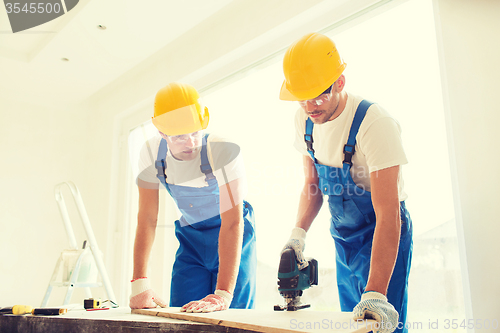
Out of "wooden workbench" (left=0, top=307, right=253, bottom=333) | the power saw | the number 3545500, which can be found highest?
the number 3545500

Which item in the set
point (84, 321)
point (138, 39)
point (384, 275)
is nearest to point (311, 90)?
point (384, 275)

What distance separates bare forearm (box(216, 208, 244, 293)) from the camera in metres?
1.36

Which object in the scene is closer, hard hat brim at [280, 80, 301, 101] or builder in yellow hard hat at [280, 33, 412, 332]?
builder in yellow hard hat at [280, 33, 412, 332]

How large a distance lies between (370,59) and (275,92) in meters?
0.67

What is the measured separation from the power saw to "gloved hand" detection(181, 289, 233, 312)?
0.74 ft

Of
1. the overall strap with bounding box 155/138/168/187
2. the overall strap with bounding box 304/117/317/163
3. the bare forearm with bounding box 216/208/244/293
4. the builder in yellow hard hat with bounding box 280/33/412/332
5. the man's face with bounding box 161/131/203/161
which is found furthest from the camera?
the overall strap with bounding box 155/138/168/187

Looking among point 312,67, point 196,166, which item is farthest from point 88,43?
point 312,67

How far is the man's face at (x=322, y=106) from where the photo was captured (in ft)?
4.27

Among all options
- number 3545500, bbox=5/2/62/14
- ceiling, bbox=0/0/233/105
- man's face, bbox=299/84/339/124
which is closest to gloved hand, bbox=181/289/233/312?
man's face, bbox=299/84/339/124

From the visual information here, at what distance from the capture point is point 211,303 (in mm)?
1229

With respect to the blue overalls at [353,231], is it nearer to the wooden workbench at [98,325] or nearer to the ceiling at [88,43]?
A: the wooden workbench at [98,325]

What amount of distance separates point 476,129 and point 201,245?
1219 mm

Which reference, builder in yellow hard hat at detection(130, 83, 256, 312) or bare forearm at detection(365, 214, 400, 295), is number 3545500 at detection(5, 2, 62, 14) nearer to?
builder in yellow hard hat at detection(130, 83, 256, 312)

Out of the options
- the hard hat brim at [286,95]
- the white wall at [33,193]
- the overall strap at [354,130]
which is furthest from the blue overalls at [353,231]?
the white wall at [33,193]
